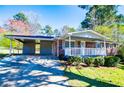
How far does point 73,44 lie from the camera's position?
15461mm

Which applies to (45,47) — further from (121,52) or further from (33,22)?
(121,52)

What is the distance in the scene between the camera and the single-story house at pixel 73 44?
43.7 ft

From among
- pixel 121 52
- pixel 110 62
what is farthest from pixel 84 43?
pixel 110 62

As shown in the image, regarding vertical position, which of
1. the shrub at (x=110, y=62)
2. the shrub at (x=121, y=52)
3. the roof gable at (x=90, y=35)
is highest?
the roof gable at (x=90, y=35)

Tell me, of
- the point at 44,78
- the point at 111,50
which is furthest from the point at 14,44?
the point at 44,78

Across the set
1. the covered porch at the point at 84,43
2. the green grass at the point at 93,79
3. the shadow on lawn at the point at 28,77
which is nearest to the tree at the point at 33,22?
the covered porch at the point at 84,43

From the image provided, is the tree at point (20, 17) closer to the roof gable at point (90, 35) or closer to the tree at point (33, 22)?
the tree at point (33, 22)

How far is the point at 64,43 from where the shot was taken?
15.1 meters

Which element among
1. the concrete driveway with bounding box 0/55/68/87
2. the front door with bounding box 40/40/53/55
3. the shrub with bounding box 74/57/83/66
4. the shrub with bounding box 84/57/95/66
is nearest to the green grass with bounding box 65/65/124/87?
the concrete driveway with bounding box 0/55/68/87

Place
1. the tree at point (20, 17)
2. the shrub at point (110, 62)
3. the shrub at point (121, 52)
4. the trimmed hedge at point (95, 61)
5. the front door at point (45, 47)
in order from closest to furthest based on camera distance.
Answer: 1. the trimmed hedge at point (95, 61)
2. the shrub at point (110, 62)
3. the tree at point (20, 17)
4. the shrub at point (121, 52)
5. the front door at point (45, 47)

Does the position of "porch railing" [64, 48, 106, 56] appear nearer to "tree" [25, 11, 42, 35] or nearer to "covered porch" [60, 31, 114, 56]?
"covered porch" [60, 31, 114, 56]

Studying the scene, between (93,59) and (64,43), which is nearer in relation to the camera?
(93,59)

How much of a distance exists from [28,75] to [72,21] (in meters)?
5.77
